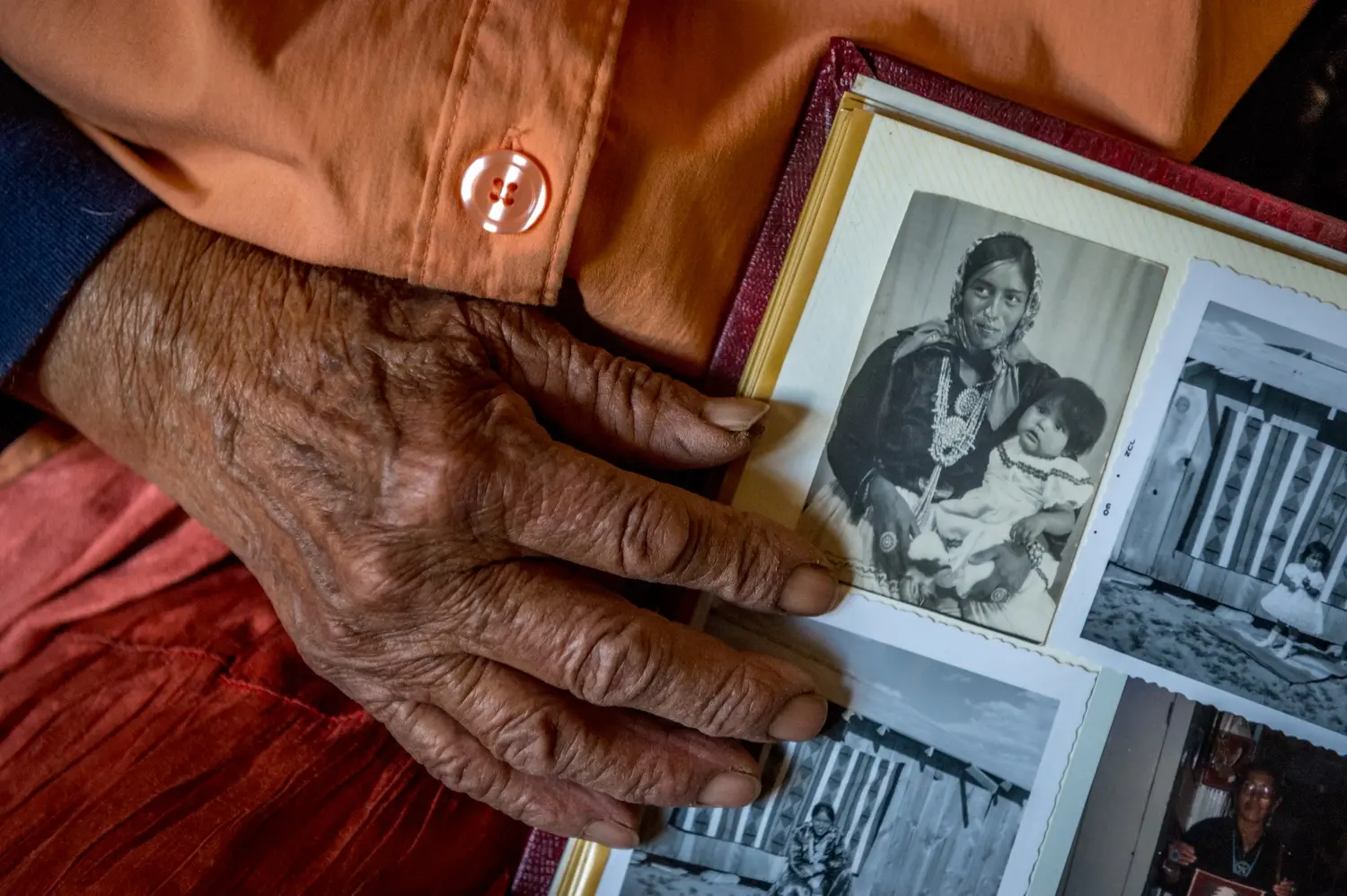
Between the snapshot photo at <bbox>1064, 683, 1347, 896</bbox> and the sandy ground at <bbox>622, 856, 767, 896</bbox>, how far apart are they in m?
0.22

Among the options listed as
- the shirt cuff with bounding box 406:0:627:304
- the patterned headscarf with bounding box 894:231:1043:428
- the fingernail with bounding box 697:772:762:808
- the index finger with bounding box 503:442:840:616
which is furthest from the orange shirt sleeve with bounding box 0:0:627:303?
the fingernail with bounding box 697:772:762:808

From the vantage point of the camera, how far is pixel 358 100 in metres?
0.49

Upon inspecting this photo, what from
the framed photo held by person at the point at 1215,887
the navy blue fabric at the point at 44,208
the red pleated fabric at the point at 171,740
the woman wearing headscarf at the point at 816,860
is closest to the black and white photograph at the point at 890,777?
the woman wearing headscarf at the point at 816,860

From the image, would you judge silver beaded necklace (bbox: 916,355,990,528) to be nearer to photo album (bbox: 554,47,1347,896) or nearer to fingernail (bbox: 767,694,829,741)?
photo album (bbox: 554,47,1347,896)

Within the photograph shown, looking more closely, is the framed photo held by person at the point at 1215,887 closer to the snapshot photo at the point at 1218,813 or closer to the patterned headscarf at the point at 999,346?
the snapshot photo at the point at 1218,813

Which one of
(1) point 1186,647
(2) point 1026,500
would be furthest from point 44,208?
(1) point 1186,647

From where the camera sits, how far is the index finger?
1.78 ft

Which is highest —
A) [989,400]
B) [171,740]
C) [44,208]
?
[989,400]

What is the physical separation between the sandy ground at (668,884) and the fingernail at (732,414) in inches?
12.0

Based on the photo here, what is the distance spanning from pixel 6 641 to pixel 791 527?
0.52 meters

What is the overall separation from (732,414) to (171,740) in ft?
1.38

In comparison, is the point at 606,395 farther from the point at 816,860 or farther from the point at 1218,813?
the point at 1218,813

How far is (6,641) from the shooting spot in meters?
0.62

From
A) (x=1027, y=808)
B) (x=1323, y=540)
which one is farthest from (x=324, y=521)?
(x=1323, y=540)
